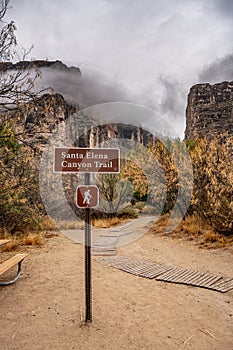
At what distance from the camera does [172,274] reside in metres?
5.07

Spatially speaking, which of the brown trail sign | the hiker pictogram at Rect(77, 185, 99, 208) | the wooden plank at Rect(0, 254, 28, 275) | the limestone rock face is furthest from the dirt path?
the limestone rock face

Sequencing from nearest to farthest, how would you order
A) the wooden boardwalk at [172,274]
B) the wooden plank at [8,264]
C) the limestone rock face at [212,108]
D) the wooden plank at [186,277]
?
the wooden plank at [8,264] → the wooden boardwalk at [172,274] → the wooden plank at [186,277] → the limestone rock face at [212,108]

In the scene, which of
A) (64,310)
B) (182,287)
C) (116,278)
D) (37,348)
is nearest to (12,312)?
(64,310)

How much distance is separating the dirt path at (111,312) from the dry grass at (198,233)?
187cm

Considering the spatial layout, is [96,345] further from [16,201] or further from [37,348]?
[16,201]

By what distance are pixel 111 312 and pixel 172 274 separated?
1851mm

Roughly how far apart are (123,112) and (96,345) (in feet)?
26.9

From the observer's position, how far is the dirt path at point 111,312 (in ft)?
9.32

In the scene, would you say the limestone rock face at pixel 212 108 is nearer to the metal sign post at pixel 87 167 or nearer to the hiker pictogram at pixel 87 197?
the metal sign post at pixel 87 167

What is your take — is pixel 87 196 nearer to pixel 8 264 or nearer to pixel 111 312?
pixel 111 312

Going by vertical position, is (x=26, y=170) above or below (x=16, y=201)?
above

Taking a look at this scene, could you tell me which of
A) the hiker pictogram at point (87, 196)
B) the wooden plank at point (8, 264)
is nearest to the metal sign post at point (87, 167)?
the hiker pictogram at point (87, 196)

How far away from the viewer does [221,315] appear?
344 centimetres

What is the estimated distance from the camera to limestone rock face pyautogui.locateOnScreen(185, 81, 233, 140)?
1897 cm
